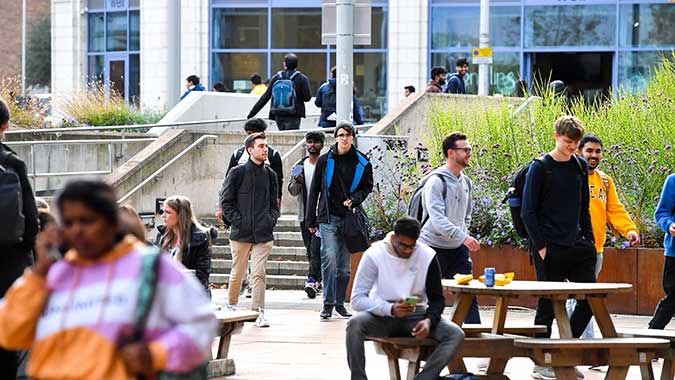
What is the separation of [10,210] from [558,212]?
4.27m

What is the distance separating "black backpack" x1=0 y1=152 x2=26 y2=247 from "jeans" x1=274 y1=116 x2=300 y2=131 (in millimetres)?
14363

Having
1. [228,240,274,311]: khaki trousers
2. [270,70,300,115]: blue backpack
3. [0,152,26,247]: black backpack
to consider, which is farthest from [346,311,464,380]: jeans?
[270,70,300,115]: blue backpack

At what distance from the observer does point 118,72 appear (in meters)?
39.9

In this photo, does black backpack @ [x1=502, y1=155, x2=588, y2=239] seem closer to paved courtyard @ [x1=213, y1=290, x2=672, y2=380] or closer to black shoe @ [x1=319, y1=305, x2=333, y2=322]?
paved courtyard @ [x1=213, y1=290, x2=672, y2=380]

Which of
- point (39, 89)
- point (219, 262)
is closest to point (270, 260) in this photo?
point (219, 262)

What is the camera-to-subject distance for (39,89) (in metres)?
54.6

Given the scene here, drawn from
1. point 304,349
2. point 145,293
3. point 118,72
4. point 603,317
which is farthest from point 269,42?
point 145,293

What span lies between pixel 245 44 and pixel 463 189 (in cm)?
2723

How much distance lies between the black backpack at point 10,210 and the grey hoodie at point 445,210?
3.91 metres

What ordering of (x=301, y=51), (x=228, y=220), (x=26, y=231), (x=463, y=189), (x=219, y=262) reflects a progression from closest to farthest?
(x=26, y=231), (x=463, y=189), (x=228, y=220), (x=219, y=262), (x=301, y=51)

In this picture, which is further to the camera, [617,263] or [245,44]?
[245,44]

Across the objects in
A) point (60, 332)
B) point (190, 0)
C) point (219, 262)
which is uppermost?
point (190, 0)

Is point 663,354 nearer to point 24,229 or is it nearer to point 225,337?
point 225,337

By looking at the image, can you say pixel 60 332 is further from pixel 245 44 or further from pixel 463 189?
pixel 245 44
